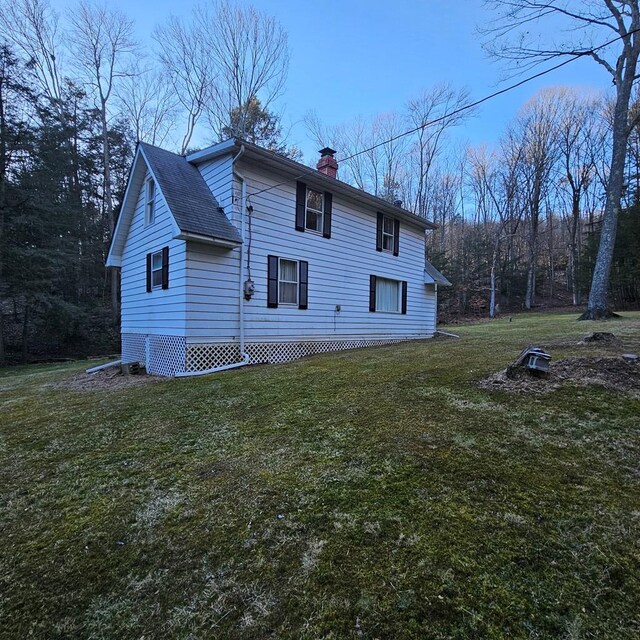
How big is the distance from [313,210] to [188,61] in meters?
15.9

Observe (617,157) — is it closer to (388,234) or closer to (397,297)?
(388,234)

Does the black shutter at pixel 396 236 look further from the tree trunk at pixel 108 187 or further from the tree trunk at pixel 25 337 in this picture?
the tree trunk at pixel 25 337

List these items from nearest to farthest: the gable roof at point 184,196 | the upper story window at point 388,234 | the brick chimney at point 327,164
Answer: the gable roof at point 184,196
the brick chimney at point 327,164
the upper story window at point 388,234

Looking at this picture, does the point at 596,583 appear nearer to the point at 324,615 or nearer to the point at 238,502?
the point at 324,615

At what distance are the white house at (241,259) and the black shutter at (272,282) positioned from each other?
3 cm

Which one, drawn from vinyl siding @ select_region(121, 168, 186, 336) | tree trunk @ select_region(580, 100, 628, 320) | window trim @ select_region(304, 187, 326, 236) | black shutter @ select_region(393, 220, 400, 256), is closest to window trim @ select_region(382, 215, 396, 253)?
black shutter @ select_region(393, 220, 400, 256)

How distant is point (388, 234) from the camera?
478 inches

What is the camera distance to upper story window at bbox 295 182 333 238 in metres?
9.33

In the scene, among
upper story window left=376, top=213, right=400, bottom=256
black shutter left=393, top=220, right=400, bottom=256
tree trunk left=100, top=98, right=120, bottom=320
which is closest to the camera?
upper story window left=376, top=213, right=400, bottom=256

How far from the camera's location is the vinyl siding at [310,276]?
25.4 ft

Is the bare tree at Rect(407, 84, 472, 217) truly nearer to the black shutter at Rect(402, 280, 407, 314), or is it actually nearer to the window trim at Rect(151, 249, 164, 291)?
the black shutter at Rect(402, 280, 407, 314)

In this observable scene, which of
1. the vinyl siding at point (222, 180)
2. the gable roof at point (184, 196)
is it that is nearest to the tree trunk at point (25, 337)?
the gable roof at point (184, 196)

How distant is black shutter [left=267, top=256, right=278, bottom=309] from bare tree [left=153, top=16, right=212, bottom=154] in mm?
15763

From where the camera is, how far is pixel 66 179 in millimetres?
18828
